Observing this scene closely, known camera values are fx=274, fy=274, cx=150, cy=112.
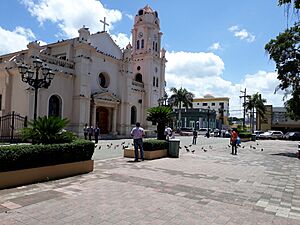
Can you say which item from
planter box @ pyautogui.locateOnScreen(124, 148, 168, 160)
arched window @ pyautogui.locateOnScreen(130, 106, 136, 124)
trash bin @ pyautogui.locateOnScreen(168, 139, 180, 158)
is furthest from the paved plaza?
arched window @ pyautogui.locateOnScreen(130, 106, 136, 124)

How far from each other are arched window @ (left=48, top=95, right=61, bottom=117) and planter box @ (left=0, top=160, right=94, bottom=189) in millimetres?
19065

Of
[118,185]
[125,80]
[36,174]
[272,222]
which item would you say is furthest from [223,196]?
[125,80]

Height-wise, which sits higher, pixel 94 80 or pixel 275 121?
pixel 94 80

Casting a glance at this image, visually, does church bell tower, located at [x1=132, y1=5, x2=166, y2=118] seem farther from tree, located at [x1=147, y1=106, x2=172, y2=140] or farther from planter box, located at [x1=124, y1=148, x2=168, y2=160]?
planter box, located at [x1=124, y1=148, x2=168, y2=160]

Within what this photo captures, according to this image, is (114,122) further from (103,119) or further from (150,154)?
(150,154)

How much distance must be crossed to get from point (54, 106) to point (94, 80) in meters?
5.91

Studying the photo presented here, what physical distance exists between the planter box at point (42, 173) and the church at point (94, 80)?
14827 mm

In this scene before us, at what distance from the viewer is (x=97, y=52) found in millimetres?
31219

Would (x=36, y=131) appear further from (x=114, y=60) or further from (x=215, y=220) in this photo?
(x=114, y=60)

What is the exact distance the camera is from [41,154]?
773cm

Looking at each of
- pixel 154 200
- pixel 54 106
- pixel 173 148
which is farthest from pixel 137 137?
pixel 54 106

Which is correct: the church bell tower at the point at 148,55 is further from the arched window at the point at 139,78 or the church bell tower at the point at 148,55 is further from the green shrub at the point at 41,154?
the green shrub at the point at 41,154

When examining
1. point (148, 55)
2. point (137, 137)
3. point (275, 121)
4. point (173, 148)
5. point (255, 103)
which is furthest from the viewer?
point (275, 121)

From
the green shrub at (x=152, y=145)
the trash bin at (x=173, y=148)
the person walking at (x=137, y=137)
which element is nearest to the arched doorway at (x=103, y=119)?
the trash bin at (x=173, y=148)
